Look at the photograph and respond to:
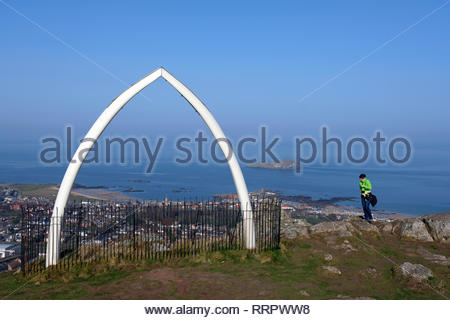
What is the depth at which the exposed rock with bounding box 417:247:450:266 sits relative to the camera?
11951 mm

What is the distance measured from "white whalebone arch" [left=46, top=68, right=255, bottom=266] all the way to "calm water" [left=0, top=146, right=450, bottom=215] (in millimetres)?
17598

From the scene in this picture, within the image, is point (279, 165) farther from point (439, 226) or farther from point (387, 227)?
point (439, 226)

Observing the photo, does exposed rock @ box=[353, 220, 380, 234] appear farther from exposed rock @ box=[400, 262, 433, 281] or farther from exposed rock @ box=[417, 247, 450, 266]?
exposed rock @ box=[400, 262, 433, 281]

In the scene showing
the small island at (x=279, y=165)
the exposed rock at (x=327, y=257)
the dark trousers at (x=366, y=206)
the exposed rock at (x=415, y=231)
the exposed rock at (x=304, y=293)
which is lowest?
the exposed rock at (x=304, y=293)

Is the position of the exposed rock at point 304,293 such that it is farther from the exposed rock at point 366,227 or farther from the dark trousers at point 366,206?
the dark trousers at point 366,206

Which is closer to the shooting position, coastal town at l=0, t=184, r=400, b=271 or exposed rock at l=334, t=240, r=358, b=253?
exposed rock at l=334, t=240, r=358, b=253

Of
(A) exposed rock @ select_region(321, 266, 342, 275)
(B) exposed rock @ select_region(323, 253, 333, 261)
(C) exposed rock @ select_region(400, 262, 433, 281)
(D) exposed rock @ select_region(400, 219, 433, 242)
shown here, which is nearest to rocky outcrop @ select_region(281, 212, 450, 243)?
(D) exposed rock @ select_region(400, 219, 433, 242)

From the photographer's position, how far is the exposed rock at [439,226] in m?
14.0

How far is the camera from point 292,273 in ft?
36.8

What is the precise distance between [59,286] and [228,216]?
615 centimetres

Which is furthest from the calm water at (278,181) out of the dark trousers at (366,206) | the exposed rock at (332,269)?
the exposed rock at (332,269)

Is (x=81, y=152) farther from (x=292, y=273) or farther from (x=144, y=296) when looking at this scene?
(x=292, y=273)

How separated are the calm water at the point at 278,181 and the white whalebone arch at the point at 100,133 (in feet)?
57.7

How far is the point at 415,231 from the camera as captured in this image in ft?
47.5
